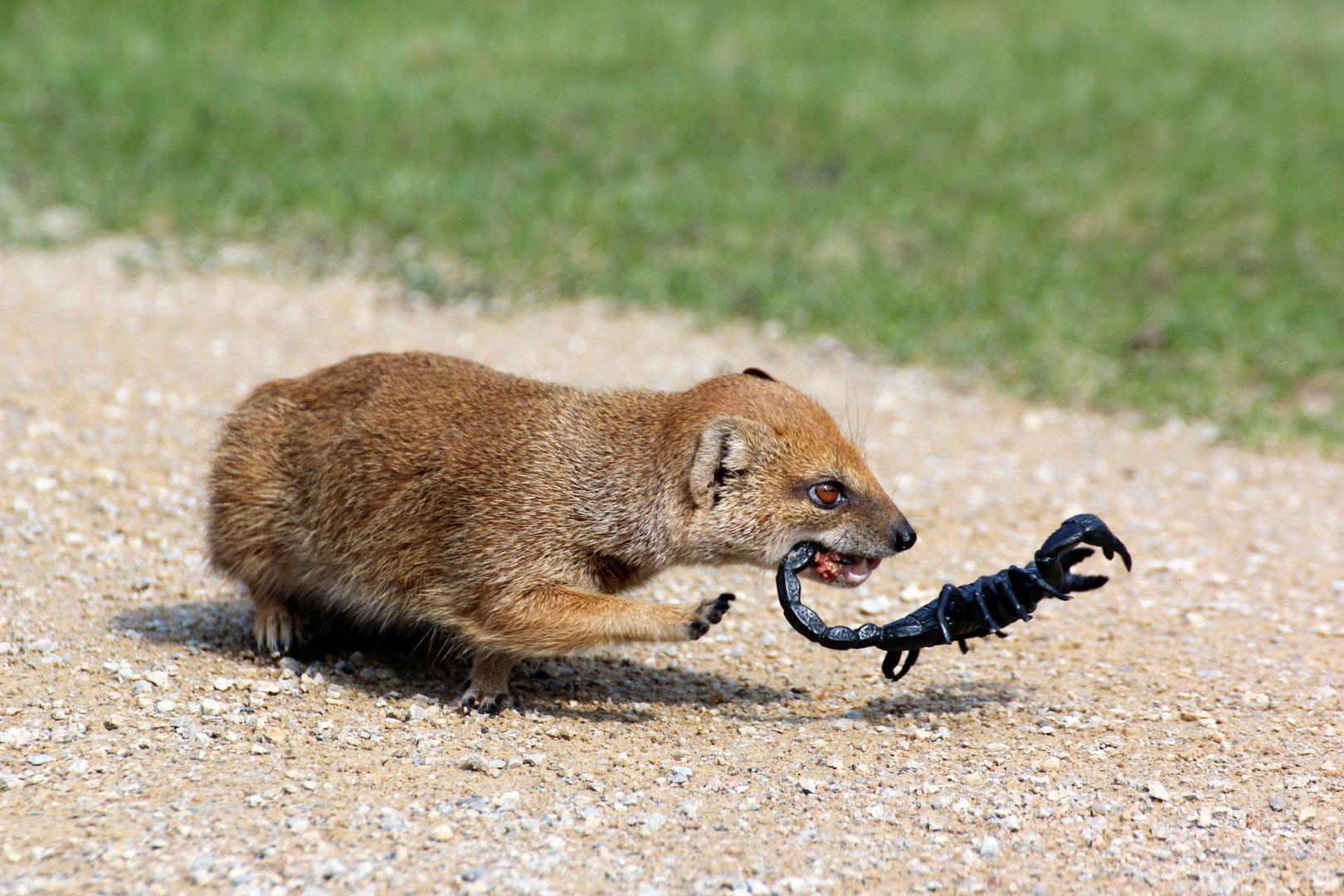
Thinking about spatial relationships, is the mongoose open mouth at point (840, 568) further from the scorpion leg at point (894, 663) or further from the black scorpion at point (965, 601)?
the scorpion leg at point (894, 663)

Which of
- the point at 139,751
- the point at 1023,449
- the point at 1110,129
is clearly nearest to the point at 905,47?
the point at 1110,129

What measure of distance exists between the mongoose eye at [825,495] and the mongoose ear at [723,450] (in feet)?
0.71

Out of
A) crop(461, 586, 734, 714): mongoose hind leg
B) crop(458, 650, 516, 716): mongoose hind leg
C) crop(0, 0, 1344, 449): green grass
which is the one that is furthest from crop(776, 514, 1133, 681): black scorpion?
crop(0, 0, 1344, 449): green grass

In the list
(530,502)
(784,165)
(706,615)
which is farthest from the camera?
(784,165)

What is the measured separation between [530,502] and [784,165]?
731cm

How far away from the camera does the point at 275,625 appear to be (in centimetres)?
455

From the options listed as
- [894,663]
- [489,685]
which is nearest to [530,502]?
[489,685]

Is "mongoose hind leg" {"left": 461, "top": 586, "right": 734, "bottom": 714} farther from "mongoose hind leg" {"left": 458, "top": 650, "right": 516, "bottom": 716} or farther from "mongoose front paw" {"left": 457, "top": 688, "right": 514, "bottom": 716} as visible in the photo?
"mongoose front paw" {"left": 457, "top": 688, "right": 514, "bottom": 716}

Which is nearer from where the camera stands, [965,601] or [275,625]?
[965,601]

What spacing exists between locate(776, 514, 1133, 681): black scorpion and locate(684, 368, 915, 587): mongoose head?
9 centimetres

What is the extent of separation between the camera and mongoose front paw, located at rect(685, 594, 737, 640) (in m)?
3.88

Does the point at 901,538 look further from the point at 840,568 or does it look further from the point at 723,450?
the point at 723,450

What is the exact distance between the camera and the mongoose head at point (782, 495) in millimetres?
4051

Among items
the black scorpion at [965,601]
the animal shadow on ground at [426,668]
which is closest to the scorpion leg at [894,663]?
the black scorpion at [965,601]
